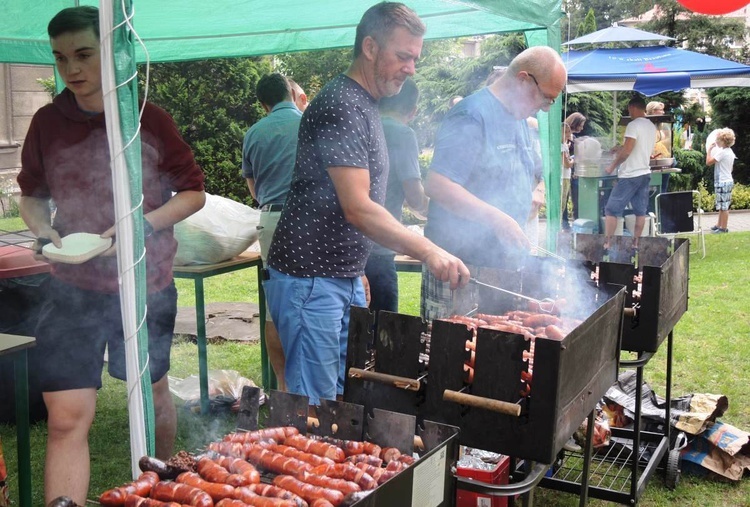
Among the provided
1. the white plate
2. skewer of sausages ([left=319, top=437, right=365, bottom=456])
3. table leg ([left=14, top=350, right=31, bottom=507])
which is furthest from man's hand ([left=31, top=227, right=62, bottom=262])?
skewer of sausages ([left=319, top=437, right=365, bottom=456])

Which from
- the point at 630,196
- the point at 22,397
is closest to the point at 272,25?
the point at 22,397

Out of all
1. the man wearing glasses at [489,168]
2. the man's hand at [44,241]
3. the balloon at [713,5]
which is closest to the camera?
the man's hand at [44,241]

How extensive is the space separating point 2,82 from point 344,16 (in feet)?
30.8

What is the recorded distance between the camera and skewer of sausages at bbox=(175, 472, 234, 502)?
169cm

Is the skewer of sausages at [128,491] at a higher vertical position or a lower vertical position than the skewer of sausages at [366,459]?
higher

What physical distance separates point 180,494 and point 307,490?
300 mm

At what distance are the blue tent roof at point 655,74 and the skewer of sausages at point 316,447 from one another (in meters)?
8.79

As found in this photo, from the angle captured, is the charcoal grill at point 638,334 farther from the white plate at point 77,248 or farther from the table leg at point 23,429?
the table leg at point 23,429

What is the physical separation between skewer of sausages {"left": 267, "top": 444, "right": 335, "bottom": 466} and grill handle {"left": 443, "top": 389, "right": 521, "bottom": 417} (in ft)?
1.56

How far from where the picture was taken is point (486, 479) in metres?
3.28

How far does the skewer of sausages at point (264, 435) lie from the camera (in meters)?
2.03

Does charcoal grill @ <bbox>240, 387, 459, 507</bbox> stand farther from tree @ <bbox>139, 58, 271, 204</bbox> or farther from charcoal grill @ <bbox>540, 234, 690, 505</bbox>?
tree @ <bbox>139, 58, 271, 204</bbox>

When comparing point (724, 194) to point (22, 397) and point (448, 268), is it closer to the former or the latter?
point (448, 268)

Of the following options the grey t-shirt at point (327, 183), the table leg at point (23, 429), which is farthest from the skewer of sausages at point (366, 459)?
the table leg at point (23, 429)
